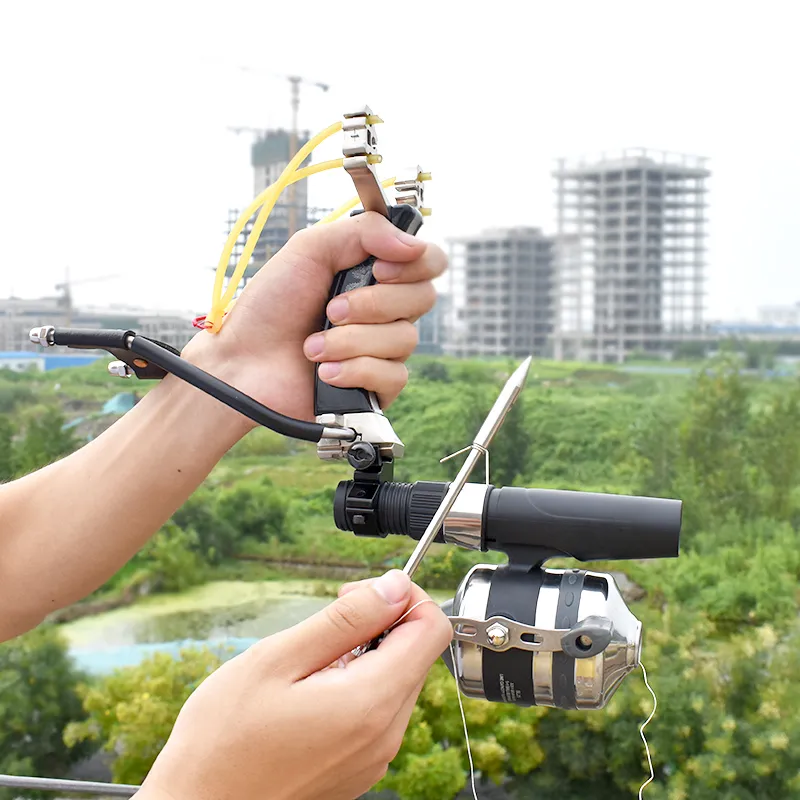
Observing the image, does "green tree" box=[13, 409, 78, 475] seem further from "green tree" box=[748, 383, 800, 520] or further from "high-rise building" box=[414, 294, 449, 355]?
"green tree" box=[748, 383, 800, 520]

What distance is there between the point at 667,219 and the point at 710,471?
1.37 m

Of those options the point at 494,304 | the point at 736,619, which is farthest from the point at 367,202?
the point at 494,304

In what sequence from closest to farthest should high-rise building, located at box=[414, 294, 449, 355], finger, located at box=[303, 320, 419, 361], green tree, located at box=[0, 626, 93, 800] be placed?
finger, located at box=[303, 320, 419, 361] → green tree, located at box=[0, 626, 93, 800] → high-rise building, located at box=[414, 294, 449, 355]

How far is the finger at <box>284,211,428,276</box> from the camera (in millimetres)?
644

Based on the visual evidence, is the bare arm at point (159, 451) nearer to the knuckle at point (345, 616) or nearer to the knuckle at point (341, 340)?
the knuckle at point (341, 340)

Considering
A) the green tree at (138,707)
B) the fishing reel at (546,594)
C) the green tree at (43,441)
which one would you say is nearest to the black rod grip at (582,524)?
the fishing reel at (546,594)

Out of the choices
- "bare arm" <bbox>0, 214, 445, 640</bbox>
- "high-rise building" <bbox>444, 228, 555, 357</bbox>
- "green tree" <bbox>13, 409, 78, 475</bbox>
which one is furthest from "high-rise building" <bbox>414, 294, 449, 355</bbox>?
"bare arm" <bbox>0, 214, 445, 640</bbox>

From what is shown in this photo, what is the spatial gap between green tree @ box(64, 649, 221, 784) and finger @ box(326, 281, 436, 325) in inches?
66.3

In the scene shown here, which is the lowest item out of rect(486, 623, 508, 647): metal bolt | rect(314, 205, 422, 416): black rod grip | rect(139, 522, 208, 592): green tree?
rect(139, 522, 208, 592): green tree

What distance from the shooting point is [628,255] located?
3.71 m

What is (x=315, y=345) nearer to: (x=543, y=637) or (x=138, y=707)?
(x=543, y=637)

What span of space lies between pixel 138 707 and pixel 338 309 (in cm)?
174

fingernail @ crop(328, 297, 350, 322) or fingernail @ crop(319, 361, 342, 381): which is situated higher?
fingernail @ crop(328, 297, 350, 322)

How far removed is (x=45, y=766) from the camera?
7.40 ft
